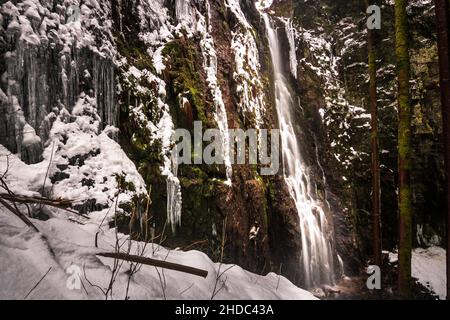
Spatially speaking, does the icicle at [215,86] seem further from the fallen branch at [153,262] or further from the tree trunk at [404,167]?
the fallen branch at [153,262]

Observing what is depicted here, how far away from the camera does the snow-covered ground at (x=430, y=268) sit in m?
11.0

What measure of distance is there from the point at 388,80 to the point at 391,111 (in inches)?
68.0

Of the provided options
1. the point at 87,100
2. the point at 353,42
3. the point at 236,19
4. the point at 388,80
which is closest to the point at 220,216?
the point at 87,100

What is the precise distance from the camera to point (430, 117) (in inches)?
533

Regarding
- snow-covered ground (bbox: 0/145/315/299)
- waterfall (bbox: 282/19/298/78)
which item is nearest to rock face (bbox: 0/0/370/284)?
snow-covered ground (bbox: 0/145/315/299)

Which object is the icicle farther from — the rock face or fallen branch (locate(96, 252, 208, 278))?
fallen branch (locate(96, 252, 208, 278))

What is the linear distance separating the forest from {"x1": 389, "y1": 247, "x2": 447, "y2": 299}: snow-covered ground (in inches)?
3.1

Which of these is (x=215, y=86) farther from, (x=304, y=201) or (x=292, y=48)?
(x=292, y=48)

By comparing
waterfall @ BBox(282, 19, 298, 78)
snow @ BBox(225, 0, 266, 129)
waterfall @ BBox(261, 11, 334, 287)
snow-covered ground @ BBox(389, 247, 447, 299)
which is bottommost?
snow-covered ground @ BBox(389, 247, 447, 299)

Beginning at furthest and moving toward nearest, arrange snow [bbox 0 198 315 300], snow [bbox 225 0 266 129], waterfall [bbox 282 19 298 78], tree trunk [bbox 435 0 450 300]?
waterfall [bbox 282 19 298 78], snow [bbox 225 0 266 129], tree trunk [bbox 435 0 450 300], snow [bbox 0 198 315 300]

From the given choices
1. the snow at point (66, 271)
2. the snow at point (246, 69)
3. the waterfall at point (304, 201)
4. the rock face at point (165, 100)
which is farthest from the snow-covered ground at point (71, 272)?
the waterfall at point (304, 201)

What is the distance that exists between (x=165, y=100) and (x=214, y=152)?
1.76 metres

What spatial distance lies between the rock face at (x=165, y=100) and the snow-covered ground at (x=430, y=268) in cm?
228

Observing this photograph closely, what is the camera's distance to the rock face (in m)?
3.74
